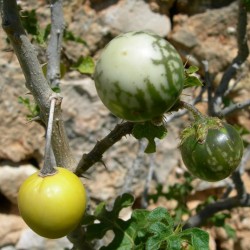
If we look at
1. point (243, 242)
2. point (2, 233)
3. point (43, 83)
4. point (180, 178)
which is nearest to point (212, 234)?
point (243, 242)

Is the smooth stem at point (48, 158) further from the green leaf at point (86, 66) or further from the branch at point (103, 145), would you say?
the green leaf at point (86, 66)

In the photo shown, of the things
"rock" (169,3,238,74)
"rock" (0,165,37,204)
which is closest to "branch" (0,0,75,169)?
"rock" (0,165,37,204)

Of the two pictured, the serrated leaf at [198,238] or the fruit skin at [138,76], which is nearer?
the fruit skin at [138,76]

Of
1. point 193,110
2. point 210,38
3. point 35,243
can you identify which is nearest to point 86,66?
point 193,110

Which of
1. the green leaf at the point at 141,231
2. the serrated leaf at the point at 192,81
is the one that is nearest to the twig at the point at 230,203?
the green leaf at the point at 141,231

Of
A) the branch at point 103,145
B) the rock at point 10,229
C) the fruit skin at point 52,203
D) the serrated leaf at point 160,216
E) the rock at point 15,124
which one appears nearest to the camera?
the fruit skin at point 52,203

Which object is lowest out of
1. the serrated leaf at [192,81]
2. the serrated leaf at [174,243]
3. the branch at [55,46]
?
the serrated leaf at [174,243]
